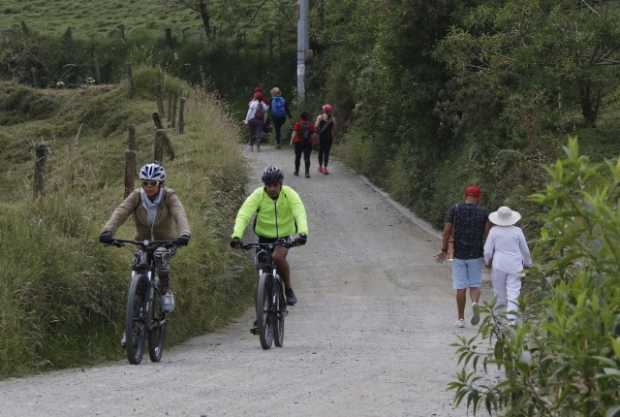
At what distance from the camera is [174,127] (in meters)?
24.4

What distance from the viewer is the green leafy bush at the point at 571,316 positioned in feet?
15.9

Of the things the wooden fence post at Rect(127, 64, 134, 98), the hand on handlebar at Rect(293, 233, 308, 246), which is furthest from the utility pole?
the hand on handlebar at Rect(293, 233, 308, 246)

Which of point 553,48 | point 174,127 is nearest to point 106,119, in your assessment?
point 174,127

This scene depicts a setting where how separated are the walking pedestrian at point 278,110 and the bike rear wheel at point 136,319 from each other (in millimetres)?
22371

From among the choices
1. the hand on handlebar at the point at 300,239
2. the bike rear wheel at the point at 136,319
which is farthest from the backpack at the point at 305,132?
the bike rear wheel at the point at 136,319

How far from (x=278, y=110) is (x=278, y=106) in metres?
0.19

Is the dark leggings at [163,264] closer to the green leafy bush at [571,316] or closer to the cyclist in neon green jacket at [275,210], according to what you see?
the cyclist in neon green jacket at [275,210]

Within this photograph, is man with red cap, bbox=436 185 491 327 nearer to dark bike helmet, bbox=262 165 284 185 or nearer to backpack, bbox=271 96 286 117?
dark bike helmet, bbox=262 165 284 185

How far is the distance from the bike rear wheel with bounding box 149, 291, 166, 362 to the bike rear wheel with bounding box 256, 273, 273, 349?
3.07ft

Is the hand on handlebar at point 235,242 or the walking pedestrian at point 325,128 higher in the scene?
the walking pedestrian at point 325,128

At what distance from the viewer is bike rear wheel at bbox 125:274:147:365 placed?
34.2 ft

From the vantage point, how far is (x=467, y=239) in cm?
1374

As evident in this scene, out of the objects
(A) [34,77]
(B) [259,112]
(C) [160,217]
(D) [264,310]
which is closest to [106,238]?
(C) [160,217]

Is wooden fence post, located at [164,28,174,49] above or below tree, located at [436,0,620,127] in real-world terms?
above
